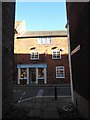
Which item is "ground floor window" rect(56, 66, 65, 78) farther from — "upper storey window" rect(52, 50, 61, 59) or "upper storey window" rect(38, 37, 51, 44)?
"upper storey window" rect(38, 37, 51, 44)

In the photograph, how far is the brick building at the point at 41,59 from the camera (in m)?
40.4

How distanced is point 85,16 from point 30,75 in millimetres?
31383

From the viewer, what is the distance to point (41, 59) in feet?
134

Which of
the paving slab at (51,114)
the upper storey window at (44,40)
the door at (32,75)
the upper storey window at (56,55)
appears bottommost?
the paving slab at (51,114)

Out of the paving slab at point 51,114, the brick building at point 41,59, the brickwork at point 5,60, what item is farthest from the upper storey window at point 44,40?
the paving slab at point 51,114

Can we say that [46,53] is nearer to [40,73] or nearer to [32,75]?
[40,73]

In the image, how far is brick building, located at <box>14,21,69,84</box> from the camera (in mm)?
40406

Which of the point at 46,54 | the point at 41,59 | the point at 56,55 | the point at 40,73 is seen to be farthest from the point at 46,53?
the point at 40,73

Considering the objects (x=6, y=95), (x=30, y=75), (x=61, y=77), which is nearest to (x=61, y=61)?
(x=61, y=77)

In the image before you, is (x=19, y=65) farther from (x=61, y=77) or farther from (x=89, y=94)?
(x=89, y=94)

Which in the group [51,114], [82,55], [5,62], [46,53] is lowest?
[51,114]

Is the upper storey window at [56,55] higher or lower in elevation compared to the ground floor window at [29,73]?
higher

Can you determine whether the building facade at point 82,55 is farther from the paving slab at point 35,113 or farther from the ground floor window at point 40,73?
the ground floor window at point 40,73

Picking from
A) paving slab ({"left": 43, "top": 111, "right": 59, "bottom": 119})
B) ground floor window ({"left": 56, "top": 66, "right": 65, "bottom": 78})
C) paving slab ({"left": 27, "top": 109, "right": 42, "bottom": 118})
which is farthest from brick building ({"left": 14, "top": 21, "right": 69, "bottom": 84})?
paving slab ({"left": 43, "top": 111, "right": 59, "bottom": 119})
